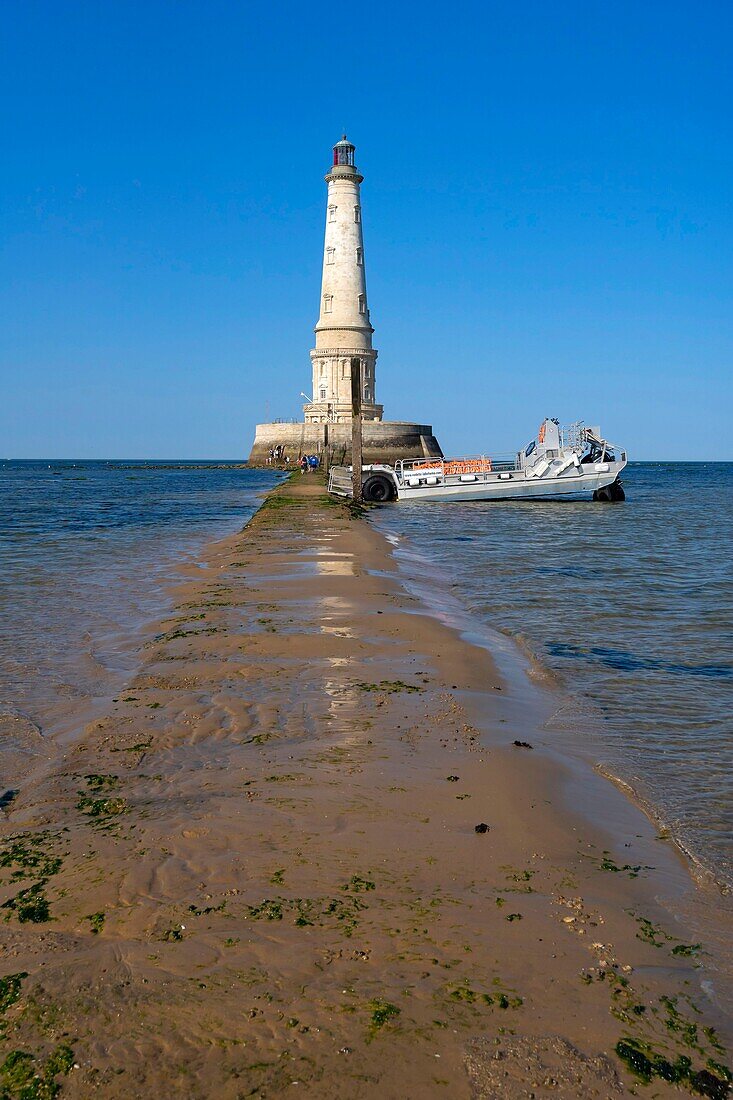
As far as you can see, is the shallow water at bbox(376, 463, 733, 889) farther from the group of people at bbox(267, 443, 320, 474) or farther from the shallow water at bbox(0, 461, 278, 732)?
the group of people at bbox(267, 443, 320, 474)

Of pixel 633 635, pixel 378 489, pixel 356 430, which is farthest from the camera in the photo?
pixel 378 489

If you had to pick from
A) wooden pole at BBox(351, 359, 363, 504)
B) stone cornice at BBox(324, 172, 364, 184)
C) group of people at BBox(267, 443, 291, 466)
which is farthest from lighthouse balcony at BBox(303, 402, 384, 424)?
wooden pole at BBox(351, 359, 363, 504)

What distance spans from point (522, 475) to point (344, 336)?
35292 millimetres

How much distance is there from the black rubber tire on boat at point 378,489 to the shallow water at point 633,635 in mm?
12367

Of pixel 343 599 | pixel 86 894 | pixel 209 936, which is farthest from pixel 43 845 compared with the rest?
pixel 343 599

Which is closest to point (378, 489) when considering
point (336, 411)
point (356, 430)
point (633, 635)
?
point (356, 430)

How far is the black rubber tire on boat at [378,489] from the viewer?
128ft

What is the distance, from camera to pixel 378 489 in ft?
129

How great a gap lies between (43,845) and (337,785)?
5.27 feet

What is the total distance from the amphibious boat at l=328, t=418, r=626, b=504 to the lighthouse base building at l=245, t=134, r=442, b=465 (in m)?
26.6

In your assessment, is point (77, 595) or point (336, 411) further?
point (336, 411)

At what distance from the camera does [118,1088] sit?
2.50 meters

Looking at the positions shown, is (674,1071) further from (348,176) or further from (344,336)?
(348,176)

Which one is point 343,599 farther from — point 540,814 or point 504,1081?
point 504,1081
